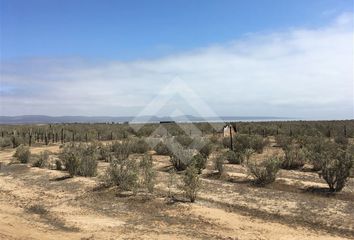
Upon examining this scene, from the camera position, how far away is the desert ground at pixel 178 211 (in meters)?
11.5

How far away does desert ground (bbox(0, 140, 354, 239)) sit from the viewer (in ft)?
37.8

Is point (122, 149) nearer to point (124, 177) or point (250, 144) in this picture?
point (250, 144)

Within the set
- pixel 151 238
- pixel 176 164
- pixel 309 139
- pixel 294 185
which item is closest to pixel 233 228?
pixel 151 238

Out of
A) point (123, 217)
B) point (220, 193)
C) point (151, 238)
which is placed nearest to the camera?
point (151, 238)

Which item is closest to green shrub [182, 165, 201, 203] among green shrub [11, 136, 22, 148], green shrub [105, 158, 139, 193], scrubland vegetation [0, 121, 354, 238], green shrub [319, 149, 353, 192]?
scrubland vegetation [0, 121, 354, 238]

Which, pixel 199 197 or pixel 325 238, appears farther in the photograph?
pixel 199 197

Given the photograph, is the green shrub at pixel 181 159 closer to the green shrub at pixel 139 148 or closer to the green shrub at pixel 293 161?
the green shrub at pixel 293 161

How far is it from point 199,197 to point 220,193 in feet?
3.34

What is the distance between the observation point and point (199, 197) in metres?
15.7

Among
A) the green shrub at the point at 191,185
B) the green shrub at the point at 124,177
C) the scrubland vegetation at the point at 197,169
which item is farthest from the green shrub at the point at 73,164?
the green shrub at the point at 191,185

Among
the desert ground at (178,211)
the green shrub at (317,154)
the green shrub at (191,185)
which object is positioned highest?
the green shrub at (317,154)

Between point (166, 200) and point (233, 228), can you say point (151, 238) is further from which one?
point (166, 200)

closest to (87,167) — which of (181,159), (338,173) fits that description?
(181,159)

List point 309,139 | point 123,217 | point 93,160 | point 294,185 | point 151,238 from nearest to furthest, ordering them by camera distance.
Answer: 1. point 151,238
2. point 123,217
3. point 294,185
4. point 93,160
5. point 309,139
